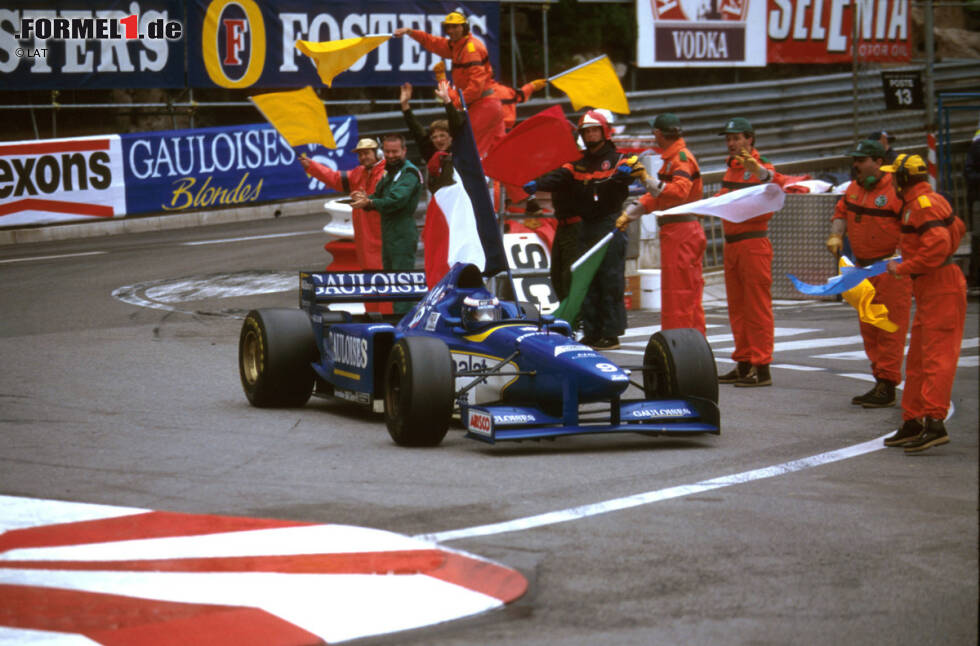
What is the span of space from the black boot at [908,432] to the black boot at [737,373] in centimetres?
274

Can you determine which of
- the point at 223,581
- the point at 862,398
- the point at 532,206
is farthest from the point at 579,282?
the point at 532,206

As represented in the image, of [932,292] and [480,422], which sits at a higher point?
[932,292]

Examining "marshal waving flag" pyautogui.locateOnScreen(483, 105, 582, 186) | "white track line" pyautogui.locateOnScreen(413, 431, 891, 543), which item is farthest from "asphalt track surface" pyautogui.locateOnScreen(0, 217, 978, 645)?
"marshal waving flag" pyautogui.locateOnScreen(483, 105, 582, 186)

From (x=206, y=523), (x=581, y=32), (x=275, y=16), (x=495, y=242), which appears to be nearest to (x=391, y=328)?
(x=495, y=242)

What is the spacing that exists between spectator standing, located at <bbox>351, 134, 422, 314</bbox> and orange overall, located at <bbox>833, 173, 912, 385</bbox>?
14.1 feet

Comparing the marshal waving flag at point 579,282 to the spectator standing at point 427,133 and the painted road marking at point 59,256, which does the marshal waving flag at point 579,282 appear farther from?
the painted road marking at point 59,256

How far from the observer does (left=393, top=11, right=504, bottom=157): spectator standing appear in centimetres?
1472

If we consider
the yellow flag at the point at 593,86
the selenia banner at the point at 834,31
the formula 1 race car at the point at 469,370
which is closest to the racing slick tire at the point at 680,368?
the formula 1 race car at the point at 469,370

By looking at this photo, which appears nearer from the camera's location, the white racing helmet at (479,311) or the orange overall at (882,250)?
the white racing helmet at (479,311)

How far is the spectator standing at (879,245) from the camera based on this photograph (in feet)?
33.5

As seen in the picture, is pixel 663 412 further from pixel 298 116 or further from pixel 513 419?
pixel 298 116

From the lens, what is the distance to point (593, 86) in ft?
41.2

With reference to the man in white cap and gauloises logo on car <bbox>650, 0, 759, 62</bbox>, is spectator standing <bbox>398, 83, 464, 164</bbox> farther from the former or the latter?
gauloises logo on car <bbox>650, 0, 759, 62</bbox>

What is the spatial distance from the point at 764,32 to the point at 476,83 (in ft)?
61.5
